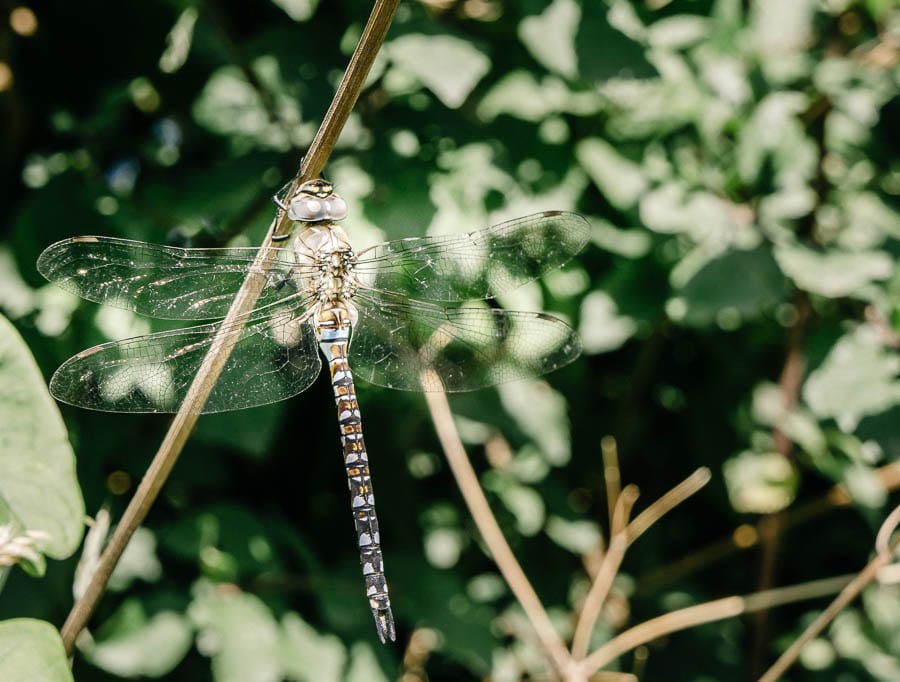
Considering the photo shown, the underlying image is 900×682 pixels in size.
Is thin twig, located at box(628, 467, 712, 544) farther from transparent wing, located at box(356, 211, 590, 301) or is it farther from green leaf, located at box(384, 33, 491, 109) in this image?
green leaf, located at box(384, 33, 491, 109)

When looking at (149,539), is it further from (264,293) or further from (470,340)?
(470,340)

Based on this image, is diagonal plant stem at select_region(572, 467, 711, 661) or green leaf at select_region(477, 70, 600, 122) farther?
diagonal plant stem at select_region(572, 467, 711, 661)

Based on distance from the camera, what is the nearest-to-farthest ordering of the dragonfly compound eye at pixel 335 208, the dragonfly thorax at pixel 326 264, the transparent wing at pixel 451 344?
the dragonfly compound eye at pixel 335 208, the dragonfly thorax at pixel 326 264, the transparent wing at pixel 451 344

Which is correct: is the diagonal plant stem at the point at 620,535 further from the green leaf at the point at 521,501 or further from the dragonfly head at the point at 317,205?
the dragonfly head at the point at 317,205

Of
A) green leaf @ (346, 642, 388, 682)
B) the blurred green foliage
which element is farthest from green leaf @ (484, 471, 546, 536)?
green leaf @ (346, 642, 388, 682)

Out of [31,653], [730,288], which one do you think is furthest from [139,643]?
[730,288]

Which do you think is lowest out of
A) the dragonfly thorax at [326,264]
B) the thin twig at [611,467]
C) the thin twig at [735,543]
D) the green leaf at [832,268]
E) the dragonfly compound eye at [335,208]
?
the thin twig at [735,543]

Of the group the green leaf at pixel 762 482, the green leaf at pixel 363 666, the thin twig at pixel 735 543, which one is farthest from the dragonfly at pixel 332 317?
the thin twig at pixel 735 543

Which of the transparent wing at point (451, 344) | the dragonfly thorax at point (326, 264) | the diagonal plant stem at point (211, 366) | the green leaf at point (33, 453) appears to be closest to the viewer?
the diagonal plant stem at point (211, 366)
